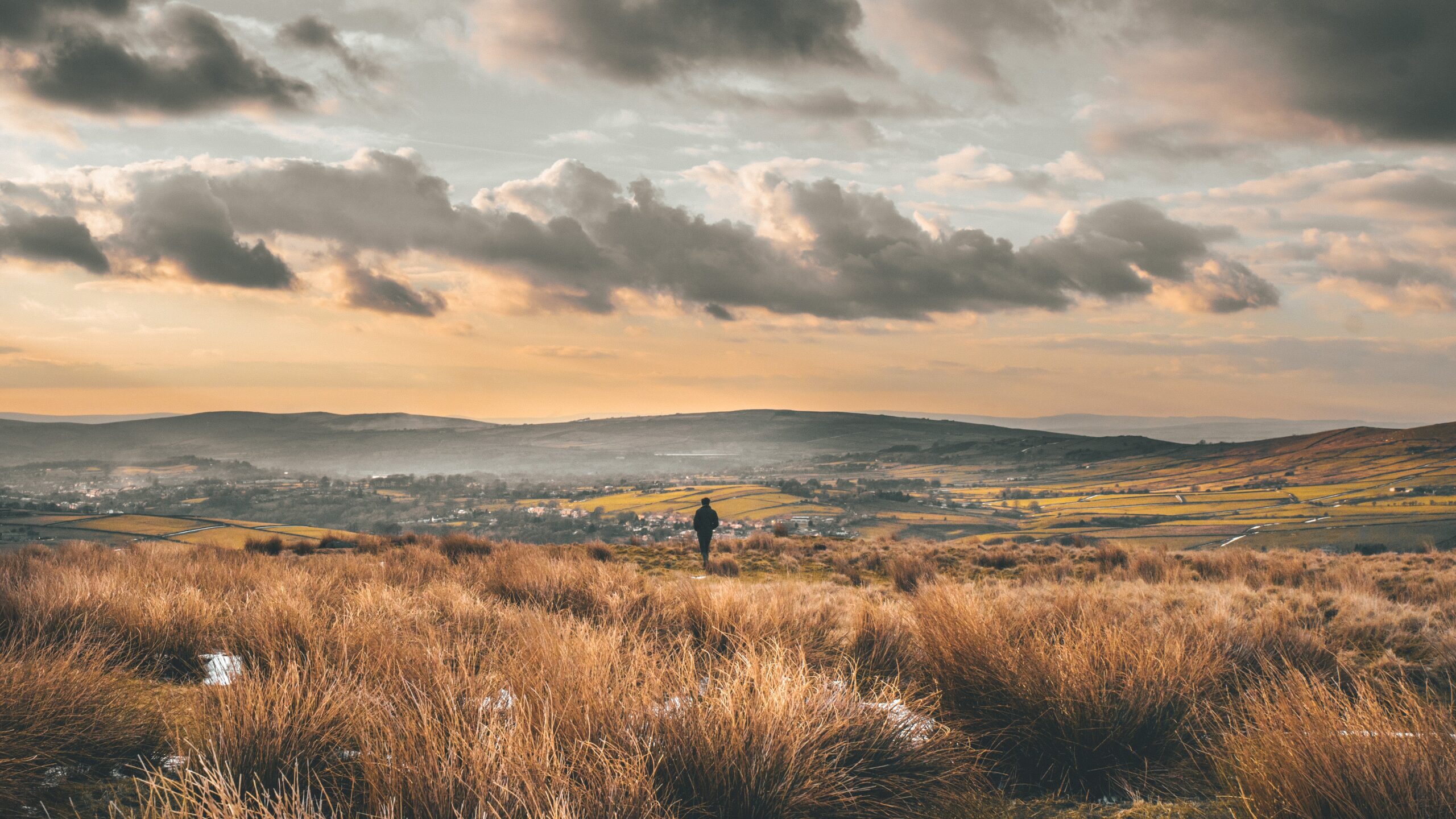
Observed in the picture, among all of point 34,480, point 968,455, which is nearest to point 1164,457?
point 968,455

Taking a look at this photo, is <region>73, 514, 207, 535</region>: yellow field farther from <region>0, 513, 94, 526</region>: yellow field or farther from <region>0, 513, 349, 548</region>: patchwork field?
<region>0, 513, 94, 526</region>: yellow field

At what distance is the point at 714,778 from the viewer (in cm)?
311

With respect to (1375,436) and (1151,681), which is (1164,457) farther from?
(1151,681)

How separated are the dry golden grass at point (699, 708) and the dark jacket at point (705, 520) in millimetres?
9667

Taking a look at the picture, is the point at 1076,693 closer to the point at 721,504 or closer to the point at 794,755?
the point at 794,755

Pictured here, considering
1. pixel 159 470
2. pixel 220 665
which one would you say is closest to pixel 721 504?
pixel 220 665

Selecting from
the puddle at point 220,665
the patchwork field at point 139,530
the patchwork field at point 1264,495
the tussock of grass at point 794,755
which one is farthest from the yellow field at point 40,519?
the patchwork field at point 1264,495

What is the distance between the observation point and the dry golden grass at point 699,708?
9.50 ft

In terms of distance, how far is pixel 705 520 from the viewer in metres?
17.3

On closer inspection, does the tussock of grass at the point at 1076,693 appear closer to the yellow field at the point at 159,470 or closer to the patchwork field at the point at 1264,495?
the patchwork field at the point at 1264,495

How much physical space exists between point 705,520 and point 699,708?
13.9 meters

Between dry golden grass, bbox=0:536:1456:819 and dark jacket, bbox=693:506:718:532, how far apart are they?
381 inches

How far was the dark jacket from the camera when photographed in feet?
56.6

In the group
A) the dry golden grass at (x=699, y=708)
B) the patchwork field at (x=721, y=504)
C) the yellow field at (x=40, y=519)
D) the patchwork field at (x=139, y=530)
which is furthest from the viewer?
the patchwork field at (x=721, y=504)
